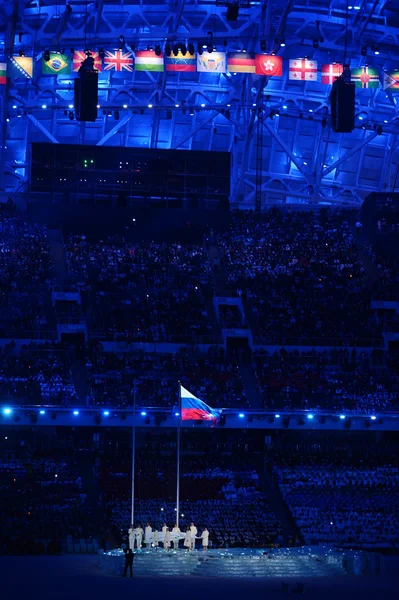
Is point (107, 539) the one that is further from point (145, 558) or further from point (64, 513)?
point (145, 558)

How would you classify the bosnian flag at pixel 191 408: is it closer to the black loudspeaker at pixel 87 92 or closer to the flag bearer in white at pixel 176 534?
the flag bearer in white at pixel 176 534

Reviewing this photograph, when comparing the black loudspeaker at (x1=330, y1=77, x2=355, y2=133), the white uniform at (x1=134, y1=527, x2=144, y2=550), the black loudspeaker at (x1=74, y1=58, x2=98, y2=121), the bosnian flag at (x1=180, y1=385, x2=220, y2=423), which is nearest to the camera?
the white uniform at (x1=134, y1=527, x2=144, y2=550)

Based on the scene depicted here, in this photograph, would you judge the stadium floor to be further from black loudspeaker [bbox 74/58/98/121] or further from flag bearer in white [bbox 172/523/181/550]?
black loudspeaker [bbox 74/58/98/121]

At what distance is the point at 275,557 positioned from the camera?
132 ft

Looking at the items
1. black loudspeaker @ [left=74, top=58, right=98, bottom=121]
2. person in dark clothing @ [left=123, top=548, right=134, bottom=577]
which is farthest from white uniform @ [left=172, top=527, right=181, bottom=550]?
black loudspeaker @ [left=74, top=58, right=98, bottom=121]

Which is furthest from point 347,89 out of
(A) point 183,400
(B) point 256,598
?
(B) point 256,598

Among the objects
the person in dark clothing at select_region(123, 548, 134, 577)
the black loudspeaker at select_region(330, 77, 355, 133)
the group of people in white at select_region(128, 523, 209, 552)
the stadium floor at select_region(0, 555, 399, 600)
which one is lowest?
the stadium floor at select_region(0, 555, 399, 600)

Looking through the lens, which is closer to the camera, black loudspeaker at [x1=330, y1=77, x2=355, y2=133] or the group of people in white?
the group of people in white

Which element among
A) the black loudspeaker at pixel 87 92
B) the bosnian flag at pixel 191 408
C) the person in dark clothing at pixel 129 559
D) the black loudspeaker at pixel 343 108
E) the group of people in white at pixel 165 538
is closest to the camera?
the person in dark clothing at pixel 129 559

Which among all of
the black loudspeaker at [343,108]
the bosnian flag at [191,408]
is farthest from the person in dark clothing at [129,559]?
the black loudspeaker at [343,108]

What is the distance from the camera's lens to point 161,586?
114ft

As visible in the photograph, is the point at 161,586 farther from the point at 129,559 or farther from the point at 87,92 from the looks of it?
the point at 87,92

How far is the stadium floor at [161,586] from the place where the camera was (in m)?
33.0

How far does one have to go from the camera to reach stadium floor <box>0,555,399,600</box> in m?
33.0
